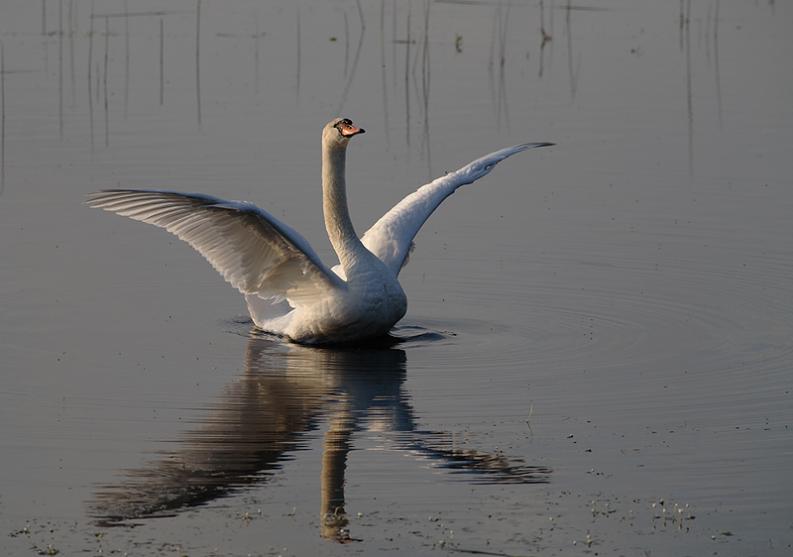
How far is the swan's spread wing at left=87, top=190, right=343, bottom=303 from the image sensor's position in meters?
11.4

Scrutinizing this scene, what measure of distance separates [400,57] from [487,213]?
292 inches

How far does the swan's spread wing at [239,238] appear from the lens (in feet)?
37.5

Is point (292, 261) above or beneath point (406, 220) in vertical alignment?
beneath

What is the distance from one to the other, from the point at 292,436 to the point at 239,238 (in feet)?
9.24

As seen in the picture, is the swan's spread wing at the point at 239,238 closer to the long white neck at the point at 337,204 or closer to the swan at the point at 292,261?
the swan at the point at 292,261

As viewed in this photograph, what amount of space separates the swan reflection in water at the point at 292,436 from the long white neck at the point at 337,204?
2.75ft

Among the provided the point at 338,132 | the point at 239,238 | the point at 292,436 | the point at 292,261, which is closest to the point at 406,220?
the point at 338,132

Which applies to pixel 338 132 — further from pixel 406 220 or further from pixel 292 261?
pixel 406 220

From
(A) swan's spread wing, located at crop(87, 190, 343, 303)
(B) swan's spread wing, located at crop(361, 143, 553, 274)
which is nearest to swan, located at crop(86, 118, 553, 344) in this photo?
(A) swan's spread wing, located at crop(87, 190, 343, 303)

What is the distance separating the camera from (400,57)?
22578 millimetres

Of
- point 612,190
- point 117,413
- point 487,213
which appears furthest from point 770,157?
point 117,413

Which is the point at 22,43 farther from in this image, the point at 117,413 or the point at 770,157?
the point at 117,413

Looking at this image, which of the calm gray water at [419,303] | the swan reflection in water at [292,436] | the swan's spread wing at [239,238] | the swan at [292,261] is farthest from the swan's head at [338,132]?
the swan reflection in water at [292,436]

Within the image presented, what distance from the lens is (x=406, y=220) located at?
13242 mm
